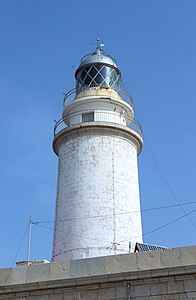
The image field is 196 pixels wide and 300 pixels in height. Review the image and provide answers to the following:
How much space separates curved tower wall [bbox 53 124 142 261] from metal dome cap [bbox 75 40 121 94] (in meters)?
2.42

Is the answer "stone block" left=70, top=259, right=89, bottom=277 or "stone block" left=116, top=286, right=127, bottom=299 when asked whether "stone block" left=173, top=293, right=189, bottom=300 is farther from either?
"stone block" left=70, top=259, right=89, bottom=277

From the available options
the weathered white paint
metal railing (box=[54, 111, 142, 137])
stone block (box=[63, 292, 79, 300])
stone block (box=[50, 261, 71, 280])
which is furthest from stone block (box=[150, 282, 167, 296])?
metal railing (box=[54, 111, 142, 137])

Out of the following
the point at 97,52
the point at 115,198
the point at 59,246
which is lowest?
the point at 59,246

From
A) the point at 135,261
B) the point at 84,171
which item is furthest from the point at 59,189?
the point at 135,261

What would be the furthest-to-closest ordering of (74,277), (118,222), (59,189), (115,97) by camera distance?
(115,97), (59,189), (118,222), (74,277)

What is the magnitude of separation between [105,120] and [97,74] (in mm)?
2353

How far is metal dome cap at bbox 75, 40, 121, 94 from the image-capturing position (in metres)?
17.8

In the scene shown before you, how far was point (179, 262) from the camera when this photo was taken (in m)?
8.50

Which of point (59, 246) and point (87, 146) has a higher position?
point (87, 146)

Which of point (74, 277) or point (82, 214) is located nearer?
point (74, 277)

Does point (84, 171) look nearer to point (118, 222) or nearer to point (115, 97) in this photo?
point (118, 222)

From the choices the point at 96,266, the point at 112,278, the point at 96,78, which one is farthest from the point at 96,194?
the point at 112,278

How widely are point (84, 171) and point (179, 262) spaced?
23.8 feet

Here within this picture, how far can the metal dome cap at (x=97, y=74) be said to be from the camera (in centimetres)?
1781
